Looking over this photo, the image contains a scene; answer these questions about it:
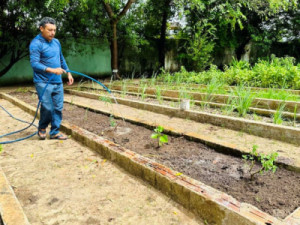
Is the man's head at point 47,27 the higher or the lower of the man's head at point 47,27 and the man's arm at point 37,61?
the higher

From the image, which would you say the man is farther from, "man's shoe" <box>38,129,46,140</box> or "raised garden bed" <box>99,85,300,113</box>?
"raised garden bed" <box>99,85,300,113</box>

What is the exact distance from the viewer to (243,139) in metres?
3.30

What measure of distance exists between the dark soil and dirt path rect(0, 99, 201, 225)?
0.42 m

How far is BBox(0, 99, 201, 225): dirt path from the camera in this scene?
6.14 ft

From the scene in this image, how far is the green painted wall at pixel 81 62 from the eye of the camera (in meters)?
10.5

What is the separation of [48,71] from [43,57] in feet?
1.07

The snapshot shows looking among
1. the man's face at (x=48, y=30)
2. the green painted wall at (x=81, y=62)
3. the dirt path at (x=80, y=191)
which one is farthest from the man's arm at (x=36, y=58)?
the green painted wall at (x=81, y=62)

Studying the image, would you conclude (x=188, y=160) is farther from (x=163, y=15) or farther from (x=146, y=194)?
(x=163, y=15)

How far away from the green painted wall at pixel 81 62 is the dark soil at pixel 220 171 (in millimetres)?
8344

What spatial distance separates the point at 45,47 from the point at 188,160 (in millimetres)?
2409

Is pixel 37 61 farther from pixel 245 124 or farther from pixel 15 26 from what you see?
pixel 15 26

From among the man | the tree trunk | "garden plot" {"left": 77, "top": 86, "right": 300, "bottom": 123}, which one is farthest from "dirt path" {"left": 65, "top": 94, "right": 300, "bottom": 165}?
the tree trunk

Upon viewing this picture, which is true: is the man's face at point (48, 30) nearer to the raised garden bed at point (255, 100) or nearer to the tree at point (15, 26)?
the raised garden bed at point (255, 100)

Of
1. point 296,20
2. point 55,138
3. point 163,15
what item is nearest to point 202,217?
point 55,138
